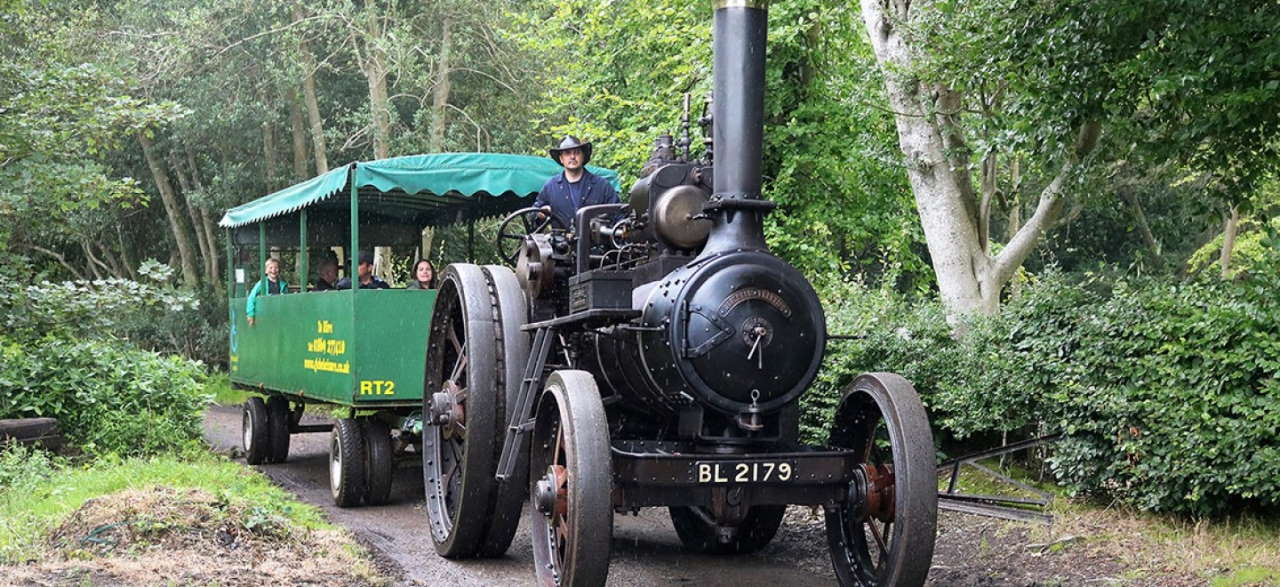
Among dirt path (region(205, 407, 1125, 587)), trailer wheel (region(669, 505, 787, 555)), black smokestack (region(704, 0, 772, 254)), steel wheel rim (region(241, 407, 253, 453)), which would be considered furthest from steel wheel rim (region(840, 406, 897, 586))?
steel wheel rim (region(241, 407, 253, 453))

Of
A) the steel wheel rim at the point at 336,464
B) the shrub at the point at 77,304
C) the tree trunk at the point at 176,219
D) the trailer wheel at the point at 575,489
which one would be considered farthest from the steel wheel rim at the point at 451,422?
the tree trunk at the point at 176,219

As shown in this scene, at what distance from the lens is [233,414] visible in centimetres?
1916

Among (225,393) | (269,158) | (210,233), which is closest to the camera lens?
(225,393)

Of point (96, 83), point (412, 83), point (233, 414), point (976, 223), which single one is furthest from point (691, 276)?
point (412, 83)

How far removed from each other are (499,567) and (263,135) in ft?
61.7

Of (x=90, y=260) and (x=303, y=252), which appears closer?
(x=303, y=252)

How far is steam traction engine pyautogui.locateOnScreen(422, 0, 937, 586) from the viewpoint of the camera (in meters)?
5.32

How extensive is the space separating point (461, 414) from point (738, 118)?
2792 millimetres

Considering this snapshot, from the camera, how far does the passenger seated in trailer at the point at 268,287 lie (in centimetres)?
1243

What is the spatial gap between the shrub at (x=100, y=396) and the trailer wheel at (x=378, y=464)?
8.42ft

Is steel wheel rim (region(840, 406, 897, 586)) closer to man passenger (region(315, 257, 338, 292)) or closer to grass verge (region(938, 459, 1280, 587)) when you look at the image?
grass verge (region(938, 459, 1280, 587))

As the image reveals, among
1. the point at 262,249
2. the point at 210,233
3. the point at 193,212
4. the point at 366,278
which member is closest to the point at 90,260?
the point at 193,212

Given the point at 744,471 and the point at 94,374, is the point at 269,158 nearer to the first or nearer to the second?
the point at 94,374

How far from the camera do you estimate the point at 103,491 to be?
8133 mm
